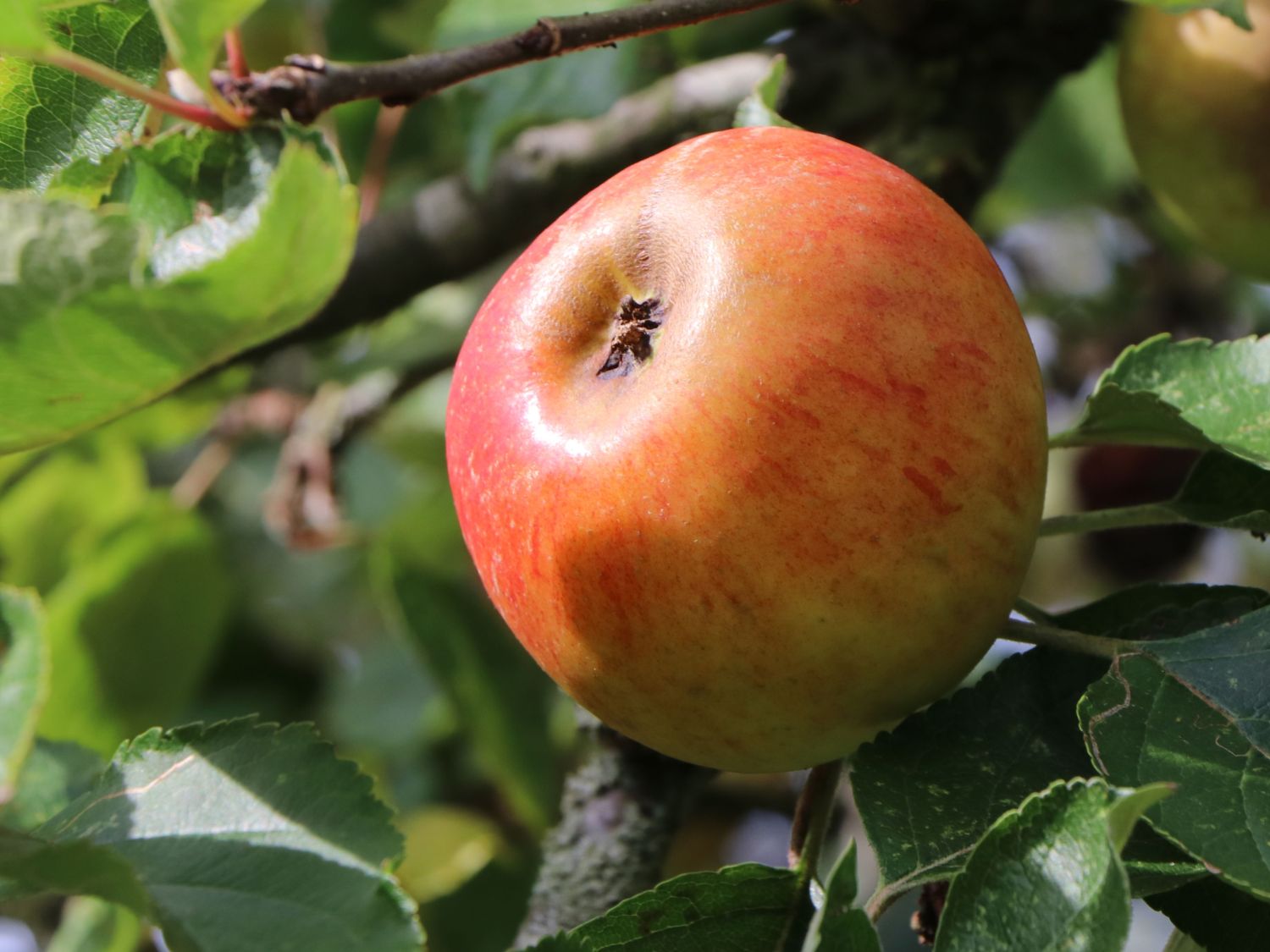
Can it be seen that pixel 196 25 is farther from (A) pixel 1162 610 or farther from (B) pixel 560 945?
(A) pixel 1162 610

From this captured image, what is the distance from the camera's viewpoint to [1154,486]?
1858mm

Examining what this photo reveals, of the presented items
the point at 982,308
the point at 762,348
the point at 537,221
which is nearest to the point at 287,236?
the point at 762,348

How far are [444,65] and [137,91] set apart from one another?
16 cm

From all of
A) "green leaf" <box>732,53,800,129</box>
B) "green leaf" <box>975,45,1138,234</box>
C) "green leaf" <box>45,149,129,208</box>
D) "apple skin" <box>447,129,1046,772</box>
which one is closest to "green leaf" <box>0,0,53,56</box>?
"green leaf" <box>45,149,129,208</box>

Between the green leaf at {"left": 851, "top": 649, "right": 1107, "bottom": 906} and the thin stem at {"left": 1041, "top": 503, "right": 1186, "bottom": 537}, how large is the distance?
0.08 meters

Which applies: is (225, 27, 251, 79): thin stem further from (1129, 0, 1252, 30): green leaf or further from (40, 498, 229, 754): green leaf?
(40, 498, 229, 754): green leaf

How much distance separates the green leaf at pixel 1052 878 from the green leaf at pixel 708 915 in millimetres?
128

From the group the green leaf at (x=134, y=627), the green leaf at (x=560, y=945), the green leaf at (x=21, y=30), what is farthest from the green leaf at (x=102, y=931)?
the green leaf at (x=21, y=30)

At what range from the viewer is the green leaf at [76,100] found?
2.24 feet

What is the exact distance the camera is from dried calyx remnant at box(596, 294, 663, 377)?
23.3 inches

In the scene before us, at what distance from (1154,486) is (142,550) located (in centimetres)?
139

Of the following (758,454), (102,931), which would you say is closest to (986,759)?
(758,454)

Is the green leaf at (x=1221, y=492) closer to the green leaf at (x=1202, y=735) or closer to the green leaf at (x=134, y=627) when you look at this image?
the green leaf at (x=1202, y=735)

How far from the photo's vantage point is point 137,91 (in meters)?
0.64
